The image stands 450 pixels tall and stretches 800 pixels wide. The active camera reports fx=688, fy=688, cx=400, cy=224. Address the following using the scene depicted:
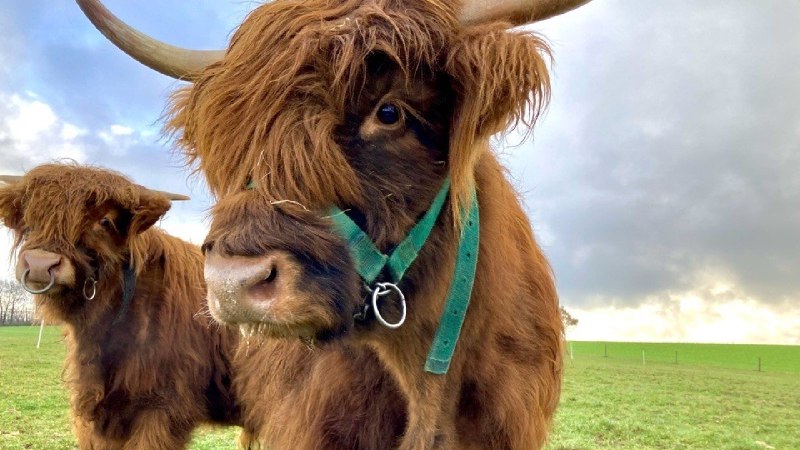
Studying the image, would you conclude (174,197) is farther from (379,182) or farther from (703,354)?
(703,354)

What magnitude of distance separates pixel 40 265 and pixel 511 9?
411cm

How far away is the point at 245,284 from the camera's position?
1.81m

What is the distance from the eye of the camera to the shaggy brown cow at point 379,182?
6.31 ft

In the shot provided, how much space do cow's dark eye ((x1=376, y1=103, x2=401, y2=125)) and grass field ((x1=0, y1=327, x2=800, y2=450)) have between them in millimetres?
5251

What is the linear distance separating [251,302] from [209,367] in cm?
439

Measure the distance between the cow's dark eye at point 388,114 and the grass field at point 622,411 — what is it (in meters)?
5.25

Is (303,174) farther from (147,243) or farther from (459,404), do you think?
(147,243)

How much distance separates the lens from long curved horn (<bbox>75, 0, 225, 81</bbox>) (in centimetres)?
298

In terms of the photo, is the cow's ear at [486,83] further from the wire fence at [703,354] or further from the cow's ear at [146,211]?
the wire fence at [703,354]

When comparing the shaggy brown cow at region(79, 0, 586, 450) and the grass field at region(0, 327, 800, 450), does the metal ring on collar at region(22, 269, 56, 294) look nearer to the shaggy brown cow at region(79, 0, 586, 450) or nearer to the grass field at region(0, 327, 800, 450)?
the grass field at region(0, 327, 800, 450)

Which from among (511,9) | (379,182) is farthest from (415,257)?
(511,9)

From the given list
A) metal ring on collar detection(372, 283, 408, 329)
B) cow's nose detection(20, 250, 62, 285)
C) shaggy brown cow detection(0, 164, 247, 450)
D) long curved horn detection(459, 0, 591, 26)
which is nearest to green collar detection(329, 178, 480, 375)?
metal ring on collar detection(372, 283, 408, 329)

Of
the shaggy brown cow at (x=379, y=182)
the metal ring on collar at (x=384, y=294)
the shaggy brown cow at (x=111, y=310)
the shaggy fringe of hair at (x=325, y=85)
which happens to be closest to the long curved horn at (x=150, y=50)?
the shaggy brown cow at (x=379, y=182)

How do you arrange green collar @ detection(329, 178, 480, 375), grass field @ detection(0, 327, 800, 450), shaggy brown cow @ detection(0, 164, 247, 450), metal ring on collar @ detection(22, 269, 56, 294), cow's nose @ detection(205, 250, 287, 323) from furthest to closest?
grass field @ detection(0, 327, 800, 450) → shaggy brown cow @ detection(0, 164, 247, 450) → metal ring on collar @ detection(22, 269, 56, 294) → green collar @ detection(329, 178, 480, 375) → cow's nose @ detection(205, 250, 287, 323)
